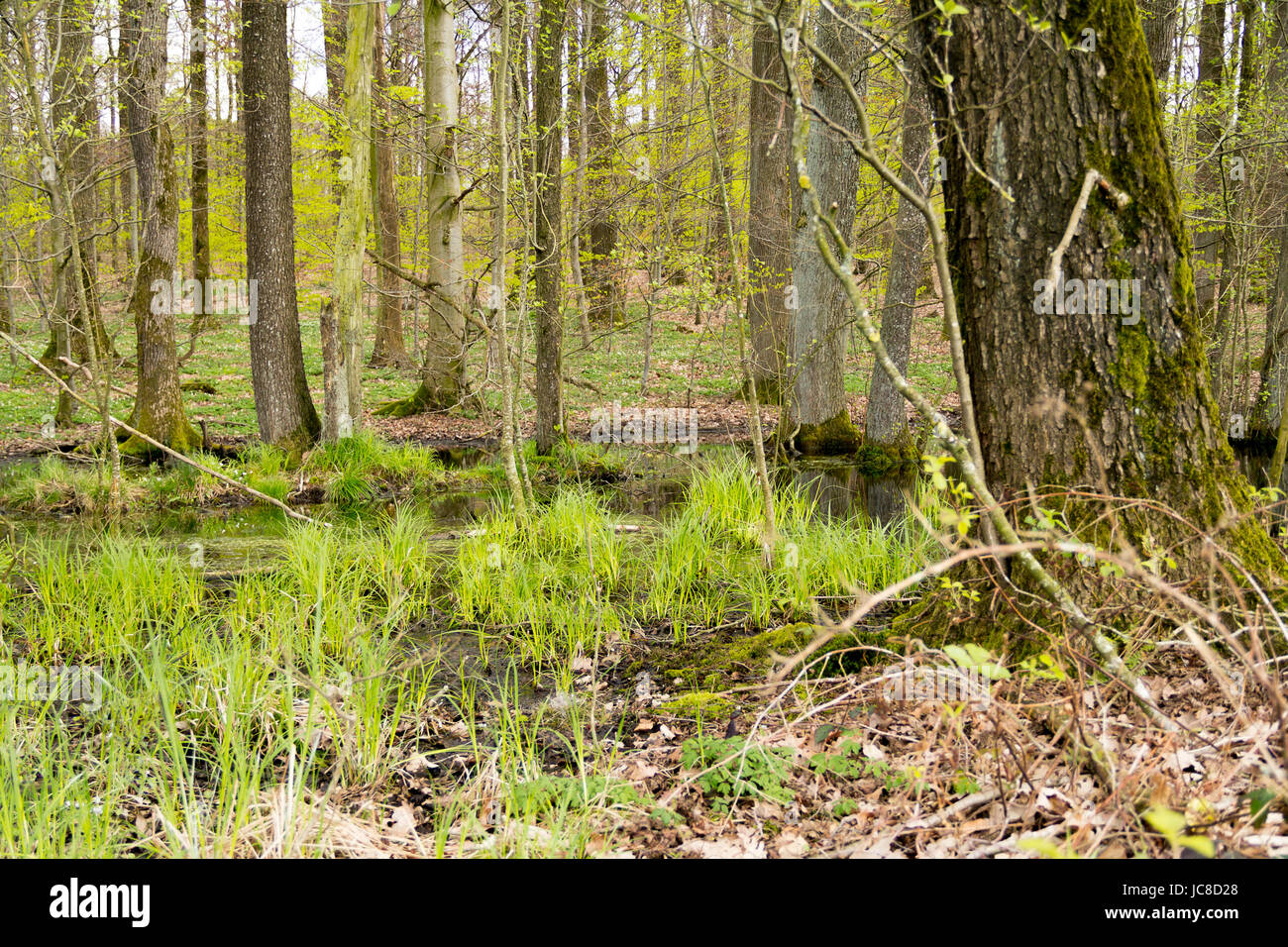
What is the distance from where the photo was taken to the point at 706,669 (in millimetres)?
3699

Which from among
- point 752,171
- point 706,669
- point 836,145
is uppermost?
point 752,171

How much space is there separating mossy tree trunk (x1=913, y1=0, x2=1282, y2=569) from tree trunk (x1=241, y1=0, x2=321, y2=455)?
26.1ft

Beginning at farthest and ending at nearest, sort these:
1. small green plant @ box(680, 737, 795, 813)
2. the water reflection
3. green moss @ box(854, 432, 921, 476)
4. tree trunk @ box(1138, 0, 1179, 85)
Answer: green moss @ box(854, 432, 921, 476), tree trunk @ box(1138, 0, 1179, 85), the water reflection, small green plant @ box(680, 737, 795, 813)

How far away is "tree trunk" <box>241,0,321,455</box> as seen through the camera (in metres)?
8.84

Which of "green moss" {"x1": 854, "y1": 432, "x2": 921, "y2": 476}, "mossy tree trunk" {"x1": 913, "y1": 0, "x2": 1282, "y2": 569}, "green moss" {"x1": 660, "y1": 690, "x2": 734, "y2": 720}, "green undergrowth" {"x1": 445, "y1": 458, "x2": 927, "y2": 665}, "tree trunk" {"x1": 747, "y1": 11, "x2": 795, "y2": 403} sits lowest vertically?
"green moss" {"x1": 660, "y1": 690, "x2": 734, "y2": 720}

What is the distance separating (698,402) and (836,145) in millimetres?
5856

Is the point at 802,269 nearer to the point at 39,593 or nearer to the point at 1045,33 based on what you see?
the point at 1045,33

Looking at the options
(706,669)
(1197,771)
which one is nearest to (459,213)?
(706,669)

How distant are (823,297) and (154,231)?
290 inches

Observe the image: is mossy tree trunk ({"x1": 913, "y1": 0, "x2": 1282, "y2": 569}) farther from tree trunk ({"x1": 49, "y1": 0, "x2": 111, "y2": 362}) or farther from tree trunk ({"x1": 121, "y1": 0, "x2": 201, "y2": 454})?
tree trunk ({"x1": 121, "y1": 0, "x2": 201, "y2": 454})

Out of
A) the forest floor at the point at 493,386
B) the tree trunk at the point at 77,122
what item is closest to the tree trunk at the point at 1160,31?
the forest floor at the point at 493,386

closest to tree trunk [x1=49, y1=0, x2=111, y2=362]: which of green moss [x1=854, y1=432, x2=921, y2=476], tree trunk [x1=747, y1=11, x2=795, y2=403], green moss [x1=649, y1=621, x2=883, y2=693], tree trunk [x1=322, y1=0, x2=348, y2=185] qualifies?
tree trunk [x1=322, y1=0, x2=348, y2=185]

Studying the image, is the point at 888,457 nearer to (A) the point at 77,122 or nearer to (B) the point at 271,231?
(B) the point at 271,231

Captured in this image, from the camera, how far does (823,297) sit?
32.5 feet
